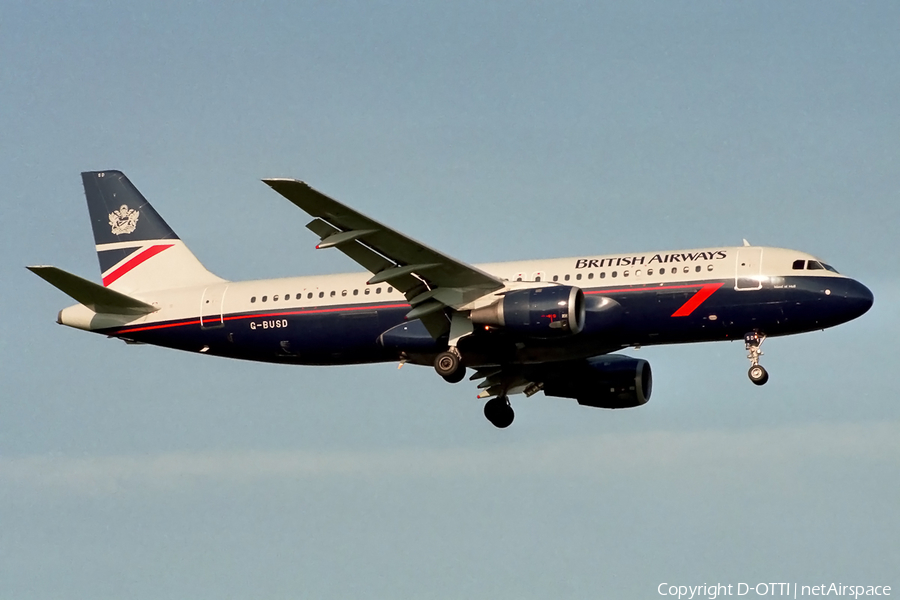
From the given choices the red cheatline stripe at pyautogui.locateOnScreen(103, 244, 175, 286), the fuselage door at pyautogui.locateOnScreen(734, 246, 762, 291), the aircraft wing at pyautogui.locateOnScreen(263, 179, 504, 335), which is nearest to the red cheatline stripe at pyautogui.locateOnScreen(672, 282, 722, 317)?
the fuselage door at pyautogui.locateOnScreen(734, 246, 762, 291)

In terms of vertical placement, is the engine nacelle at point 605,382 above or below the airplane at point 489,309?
below

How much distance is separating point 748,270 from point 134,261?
72.6 ft

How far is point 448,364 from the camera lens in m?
43.1

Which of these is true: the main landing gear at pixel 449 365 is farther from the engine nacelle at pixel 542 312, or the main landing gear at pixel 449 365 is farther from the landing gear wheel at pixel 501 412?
the landing gear wheel at pixel 501 412

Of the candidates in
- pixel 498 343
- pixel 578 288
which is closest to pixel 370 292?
pixel 498 343

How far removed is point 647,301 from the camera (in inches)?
1635

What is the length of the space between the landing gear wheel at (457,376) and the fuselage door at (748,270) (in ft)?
29.5

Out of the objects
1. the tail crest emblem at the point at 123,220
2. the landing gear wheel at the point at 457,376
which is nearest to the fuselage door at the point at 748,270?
the landing gear wheel at the point at 457,376

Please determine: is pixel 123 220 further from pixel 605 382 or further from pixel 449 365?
pixel 605 382

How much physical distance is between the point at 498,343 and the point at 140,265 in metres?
14.5

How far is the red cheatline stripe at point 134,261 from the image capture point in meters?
49.4

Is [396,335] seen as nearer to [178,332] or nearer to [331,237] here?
[331,237]

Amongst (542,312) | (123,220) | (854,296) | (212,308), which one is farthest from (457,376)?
(123,220)

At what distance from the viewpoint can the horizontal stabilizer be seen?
43.2 m
